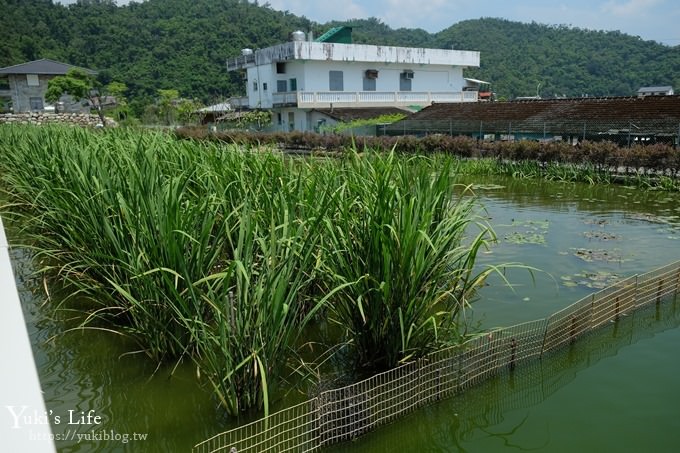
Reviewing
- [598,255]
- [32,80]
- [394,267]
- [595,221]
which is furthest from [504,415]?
[32,80]

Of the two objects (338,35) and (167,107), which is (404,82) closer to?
(338,35)

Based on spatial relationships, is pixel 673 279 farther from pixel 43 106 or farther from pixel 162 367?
pixel 43 106

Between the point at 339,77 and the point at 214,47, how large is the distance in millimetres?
21529

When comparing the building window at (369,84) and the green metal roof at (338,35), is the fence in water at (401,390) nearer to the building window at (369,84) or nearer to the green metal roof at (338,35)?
the building window at (369,84)

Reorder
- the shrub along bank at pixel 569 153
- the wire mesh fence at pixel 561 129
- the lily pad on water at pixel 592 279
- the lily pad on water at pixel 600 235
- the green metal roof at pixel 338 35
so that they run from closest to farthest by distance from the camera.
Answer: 1. the lily pad on water at pixel 592 279
2. the lily pad on water at pixel 600 235
3. the shrub along bank at pixel 569 153
4. the wire mesh fence at pixel 561 129
5. the green metal roof at pixel 338 35

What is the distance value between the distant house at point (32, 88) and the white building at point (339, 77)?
45.3ft

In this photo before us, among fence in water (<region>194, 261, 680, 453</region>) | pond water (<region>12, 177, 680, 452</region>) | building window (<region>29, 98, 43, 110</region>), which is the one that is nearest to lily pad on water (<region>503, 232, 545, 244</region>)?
pond water (<region>12, 177, 680, 452</region>)

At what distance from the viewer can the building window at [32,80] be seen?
36525 mm

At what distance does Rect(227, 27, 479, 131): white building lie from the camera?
25.7m

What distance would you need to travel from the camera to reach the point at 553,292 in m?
5.09

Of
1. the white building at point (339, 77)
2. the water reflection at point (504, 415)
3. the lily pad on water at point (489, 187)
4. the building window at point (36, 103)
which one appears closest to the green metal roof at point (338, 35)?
the white building at point (339, 77)

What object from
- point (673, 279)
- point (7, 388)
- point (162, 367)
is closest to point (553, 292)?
point (673, 279)

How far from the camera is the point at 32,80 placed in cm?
3672

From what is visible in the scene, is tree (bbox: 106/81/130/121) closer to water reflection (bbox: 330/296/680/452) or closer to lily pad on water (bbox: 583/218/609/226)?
lily pad on water (bbox: 583/218/609/226)
